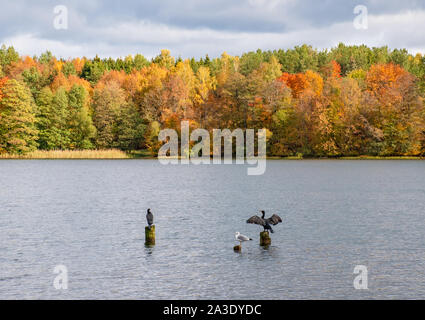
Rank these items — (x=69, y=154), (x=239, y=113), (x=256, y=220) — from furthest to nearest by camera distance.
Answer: (x=239, y=113) → (x=69, y=154) → (x=256, y=220)

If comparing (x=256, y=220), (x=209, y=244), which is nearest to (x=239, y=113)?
(x=209, y=244)

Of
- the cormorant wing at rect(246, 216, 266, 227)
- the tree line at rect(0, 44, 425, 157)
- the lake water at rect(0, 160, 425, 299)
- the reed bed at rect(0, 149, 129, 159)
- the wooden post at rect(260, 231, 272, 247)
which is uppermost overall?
the tree line at rect(0, 44, 425, 157)

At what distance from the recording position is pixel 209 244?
102 feet

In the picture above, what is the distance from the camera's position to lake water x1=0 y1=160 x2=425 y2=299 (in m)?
22.6

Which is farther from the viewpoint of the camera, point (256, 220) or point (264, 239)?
point (264, 239)

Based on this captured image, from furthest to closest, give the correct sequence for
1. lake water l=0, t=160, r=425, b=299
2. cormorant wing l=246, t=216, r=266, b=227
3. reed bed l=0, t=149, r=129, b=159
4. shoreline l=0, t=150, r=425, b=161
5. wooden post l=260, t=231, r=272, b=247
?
shoreline l=0, t=150, r=425, b=161 < reed bed l=0, t=149, r=129, b=159 < wooden post l=260, t=231, r=272, b=247 < cormorant wing l=246, t=216, r=266, b=227 < lake water l=0, t=160, r=425, b=299

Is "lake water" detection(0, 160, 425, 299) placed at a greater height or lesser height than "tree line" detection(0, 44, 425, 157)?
lesser

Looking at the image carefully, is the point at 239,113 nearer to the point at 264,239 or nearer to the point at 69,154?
the point at 69,154

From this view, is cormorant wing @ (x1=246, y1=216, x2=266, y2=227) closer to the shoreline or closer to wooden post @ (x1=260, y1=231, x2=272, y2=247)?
wooden post @ (x1=260, y1=231, x2=272, y2=247)

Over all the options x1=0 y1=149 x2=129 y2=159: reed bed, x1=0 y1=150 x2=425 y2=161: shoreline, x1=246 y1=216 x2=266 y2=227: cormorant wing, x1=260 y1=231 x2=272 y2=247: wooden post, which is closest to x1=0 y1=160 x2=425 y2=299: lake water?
x1=260 y1=231 x2=272 y2=247: wooden post

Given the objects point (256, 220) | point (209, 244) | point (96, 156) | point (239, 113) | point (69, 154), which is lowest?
point (209, 244)

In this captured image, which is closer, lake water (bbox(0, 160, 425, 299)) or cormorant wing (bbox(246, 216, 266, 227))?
lake water (bbox(0, 160, 425, 299))

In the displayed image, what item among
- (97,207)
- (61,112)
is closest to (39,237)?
(97,207)
